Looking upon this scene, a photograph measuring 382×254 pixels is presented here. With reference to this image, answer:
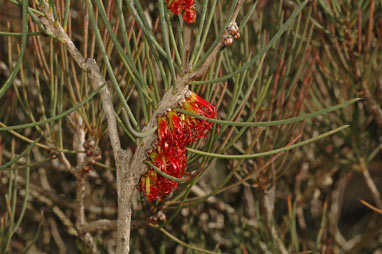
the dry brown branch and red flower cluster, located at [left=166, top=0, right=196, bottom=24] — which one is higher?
red flower cluster, located at [left=166, top=0, right=196, bottom=24]

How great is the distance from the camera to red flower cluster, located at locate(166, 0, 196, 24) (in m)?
0.41

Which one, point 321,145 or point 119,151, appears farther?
point 321,145

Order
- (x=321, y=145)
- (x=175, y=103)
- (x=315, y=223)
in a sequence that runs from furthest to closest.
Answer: (x=315, y=223) < (x=321, y=145) < (x=175, y=103)

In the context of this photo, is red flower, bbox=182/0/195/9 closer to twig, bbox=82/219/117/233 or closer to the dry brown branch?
the dry brown branch

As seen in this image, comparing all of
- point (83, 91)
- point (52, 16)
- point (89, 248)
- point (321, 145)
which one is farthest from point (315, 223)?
point (52, 16)

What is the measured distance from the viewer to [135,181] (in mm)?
467

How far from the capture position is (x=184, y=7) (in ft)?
1.37

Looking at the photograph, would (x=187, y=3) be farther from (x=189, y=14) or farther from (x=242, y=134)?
(x=242, y=134)

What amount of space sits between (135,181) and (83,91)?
23 cm

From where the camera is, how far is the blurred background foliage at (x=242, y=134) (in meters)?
0.70

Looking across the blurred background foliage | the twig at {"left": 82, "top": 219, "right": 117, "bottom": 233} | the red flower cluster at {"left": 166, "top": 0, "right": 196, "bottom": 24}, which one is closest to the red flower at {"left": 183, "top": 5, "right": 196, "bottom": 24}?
the red flower cluster at {"left": 166, "top": 0, "right": 196, "bottom": 24}

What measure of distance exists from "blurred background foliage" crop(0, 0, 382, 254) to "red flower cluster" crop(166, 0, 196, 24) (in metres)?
0.20

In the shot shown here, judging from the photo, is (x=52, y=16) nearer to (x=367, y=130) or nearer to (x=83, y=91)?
(x=83, y=91)

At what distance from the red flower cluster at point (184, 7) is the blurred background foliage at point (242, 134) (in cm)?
20
